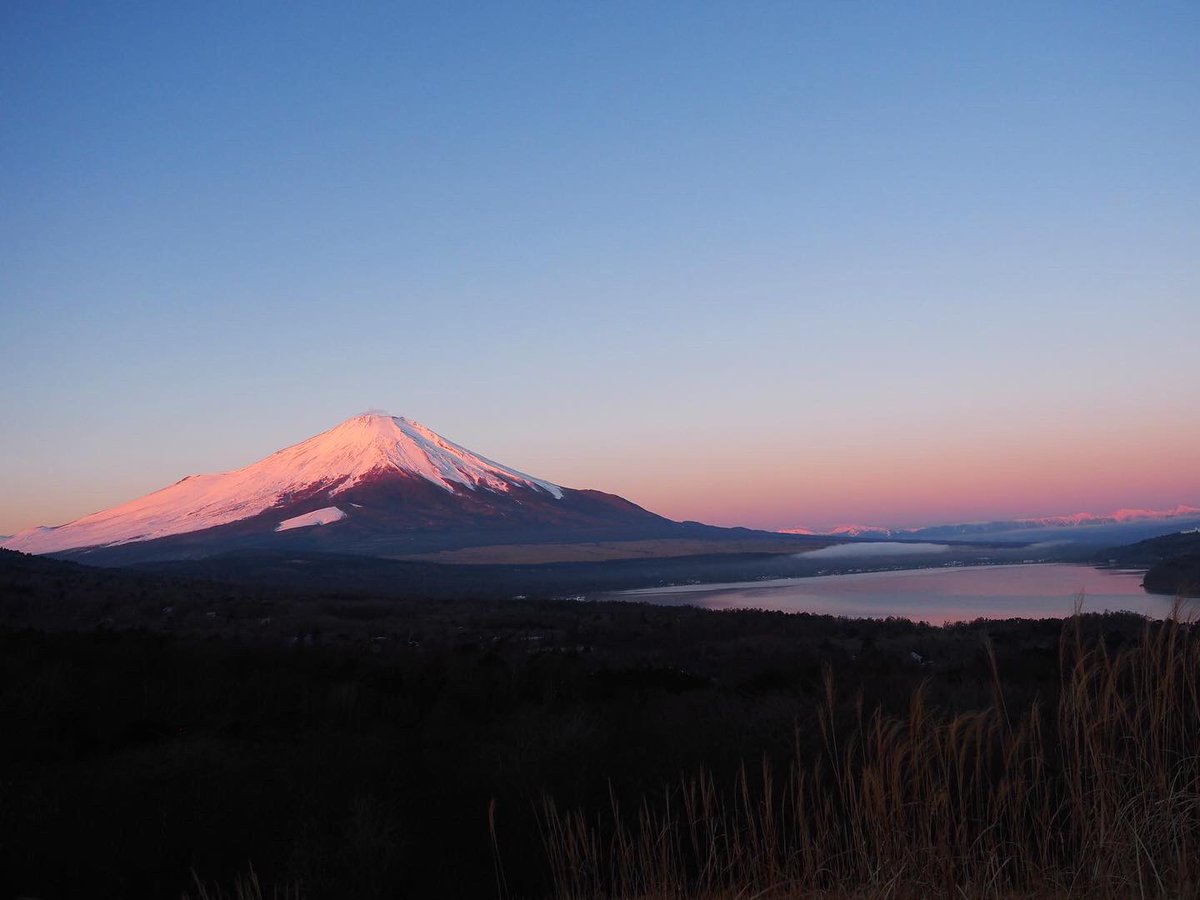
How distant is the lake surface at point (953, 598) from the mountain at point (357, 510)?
60.3 m

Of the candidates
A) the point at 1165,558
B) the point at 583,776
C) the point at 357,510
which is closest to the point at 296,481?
the point at 357,510

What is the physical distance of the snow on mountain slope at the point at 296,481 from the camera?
135 m

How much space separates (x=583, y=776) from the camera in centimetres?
573

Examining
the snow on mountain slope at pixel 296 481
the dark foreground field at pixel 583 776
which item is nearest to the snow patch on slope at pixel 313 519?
the snow on mountain slope at pixel 296 481

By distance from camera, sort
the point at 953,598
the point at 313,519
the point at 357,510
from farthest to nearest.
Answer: the point at 357,510, the point at 313,519, the point at 953,598

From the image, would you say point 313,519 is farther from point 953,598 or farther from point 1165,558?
point 1165,558

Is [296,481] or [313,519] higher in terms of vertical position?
[296,481]

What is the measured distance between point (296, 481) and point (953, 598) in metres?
126

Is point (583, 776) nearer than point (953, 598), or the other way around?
point (583, 776)

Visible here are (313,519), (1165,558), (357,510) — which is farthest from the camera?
(357,510)

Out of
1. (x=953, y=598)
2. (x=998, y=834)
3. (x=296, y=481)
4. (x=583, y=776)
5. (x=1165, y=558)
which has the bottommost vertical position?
(x=953, y=598)

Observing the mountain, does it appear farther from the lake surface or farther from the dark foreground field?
the dark foreground field

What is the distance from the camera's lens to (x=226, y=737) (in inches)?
269

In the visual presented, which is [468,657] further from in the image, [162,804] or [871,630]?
[871,630]
